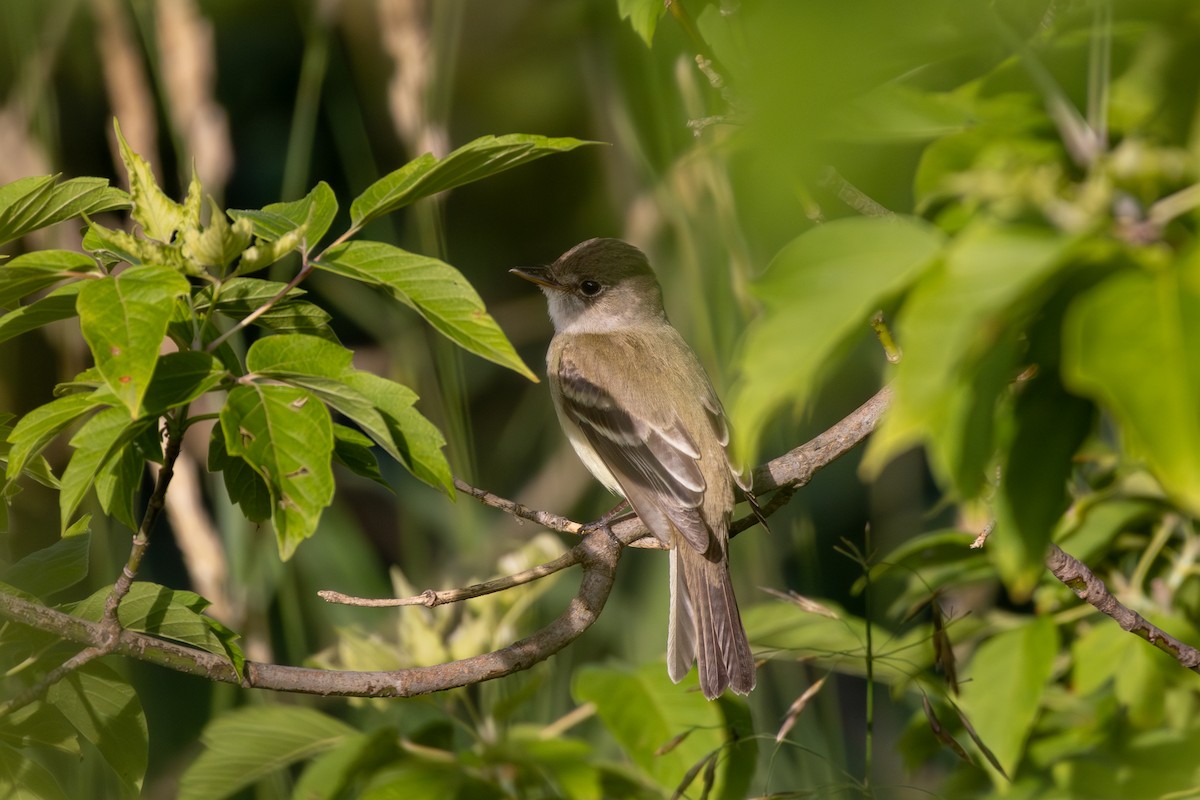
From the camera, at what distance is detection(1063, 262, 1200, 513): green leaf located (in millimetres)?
891

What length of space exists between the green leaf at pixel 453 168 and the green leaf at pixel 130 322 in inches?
12.5

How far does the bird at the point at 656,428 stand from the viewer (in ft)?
10.1

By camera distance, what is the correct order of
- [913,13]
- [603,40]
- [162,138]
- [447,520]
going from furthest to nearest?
[162,138] < [603,40] < [447,520] < [913,13]

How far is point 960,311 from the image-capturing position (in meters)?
0.93

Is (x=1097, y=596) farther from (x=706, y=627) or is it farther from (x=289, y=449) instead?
(x=289, y=449)

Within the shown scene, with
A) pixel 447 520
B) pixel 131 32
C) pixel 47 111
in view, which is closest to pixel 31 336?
pixel 47 111

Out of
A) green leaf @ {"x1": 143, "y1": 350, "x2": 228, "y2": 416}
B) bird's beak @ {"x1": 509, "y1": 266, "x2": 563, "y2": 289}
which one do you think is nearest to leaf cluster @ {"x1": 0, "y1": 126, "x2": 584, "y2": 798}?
green leaf @ {"x1": 143, "y1": 350, "x2": 228, "y2": 416}

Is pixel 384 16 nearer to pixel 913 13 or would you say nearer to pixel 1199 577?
pixel 1199 577

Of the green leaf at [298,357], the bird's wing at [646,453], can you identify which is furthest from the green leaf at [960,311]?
the bird's wing at [646,453]

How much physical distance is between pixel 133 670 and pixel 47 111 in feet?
6.08

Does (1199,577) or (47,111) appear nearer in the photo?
(1199,577)

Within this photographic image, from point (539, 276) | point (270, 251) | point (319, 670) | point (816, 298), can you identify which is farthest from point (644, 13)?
point (539, 276)

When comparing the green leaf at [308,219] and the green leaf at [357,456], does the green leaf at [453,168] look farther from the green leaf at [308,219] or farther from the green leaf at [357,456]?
the green leaf at [357,456]

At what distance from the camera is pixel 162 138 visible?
5.40 metres
